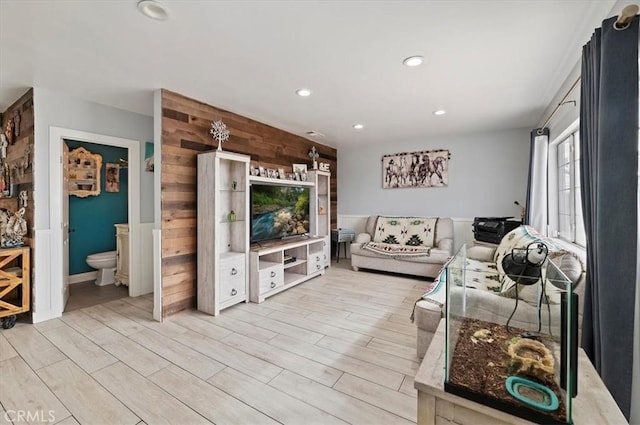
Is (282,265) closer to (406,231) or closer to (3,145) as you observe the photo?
(406,231)

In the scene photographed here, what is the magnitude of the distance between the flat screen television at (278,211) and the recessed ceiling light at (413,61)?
7.11ft

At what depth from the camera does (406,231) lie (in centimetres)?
492

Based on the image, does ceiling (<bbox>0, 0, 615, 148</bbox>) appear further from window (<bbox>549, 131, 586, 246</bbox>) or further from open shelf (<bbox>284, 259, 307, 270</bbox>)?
open shelf (<bbox>284, 259, 307, 270</bbox>)

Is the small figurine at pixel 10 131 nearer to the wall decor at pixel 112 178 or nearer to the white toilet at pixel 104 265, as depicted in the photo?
the wall decor at pixel 112 178

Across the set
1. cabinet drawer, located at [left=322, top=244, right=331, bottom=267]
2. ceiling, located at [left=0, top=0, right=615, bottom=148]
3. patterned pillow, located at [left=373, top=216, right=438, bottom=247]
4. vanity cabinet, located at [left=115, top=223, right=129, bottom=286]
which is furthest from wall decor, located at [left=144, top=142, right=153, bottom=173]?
patterned pillow, located at [left=373, top=216, right=438, bottom=247]

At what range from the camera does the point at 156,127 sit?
2.82 m

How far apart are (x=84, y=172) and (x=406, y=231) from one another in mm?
5105

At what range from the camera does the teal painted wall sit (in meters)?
4.14

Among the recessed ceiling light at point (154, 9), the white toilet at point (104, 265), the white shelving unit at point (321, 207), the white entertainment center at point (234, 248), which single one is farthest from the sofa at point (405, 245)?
the recessed ceiling light at point (154, 9)

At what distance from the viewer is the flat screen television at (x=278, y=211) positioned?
3.59 metres

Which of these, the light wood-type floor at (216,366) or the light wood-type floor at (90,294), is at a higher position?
the light wood-type floor at (90,294)

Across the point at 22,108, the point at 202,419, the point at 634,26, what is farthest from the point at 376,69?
the point at 22,108

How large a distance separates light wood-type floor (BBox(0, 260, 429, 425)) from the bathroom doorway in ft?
3.60

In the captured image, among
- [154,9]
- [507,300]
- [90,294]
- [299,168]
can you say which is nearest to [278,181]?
[299,168]
